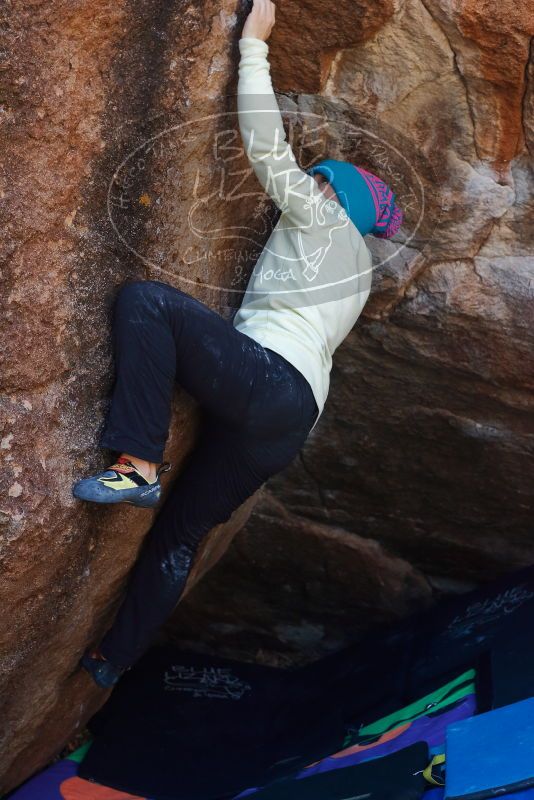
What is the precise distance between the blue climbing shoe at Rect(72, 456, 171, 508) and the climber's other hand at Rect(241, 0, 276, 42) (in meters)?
1.11

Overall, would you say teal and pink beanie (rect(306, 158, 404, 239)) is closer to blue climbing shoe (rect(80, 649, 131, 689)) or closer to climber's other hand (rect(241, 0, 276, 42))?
climber's other hand (rect(241, 0, 276, 42))

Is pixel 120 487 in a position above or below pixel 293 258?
below

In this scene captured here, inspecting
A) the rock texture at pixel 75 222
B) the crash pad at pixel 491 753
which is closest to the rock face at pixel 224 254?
the rock texture at pixel 75 222

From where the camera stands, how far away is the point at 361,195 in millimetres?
2732

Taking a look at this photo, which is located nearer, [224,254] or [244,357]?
[244,357]

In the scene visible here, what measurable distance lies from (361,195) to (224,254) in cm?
41

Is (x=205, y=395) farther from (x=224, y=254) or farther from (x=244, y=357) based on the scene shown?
(x=224, y=254)

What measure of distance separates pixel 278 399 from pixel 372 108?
90 cm

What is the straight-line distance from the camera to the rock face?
90.7 inches

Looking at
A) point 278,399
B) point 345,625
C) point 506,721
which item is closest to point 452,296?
point 278,399

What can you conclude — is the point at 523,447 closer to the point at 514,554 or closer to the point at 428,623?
the point at 514,554

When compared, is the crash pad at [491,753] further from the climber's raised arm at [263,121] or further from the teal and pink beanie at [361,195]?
the climber's raised arm at [263,121]

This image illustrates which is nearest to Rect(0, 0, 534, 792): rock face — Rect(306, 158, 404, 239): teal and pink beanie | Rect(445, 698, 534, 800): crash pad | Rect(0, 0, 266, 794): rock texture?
Rect(0, 0, 266, 794): rock texture

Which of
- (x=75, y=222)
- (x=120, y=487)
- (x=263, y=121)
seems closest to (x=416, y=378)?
(x=263, y=121)
